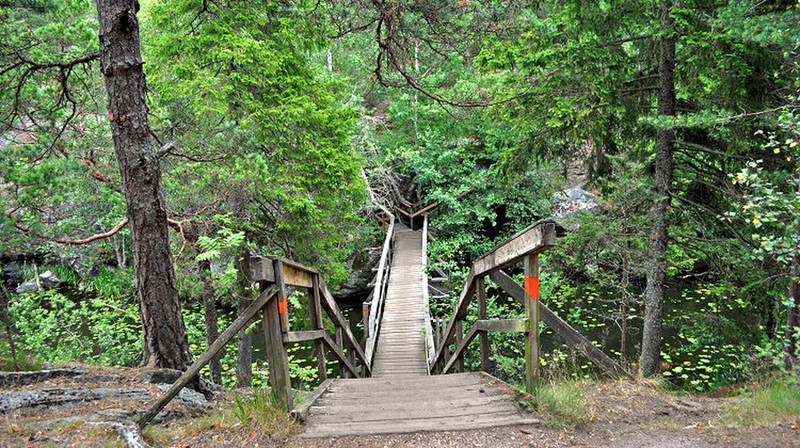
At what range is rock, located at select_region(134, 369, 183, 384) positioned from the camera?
3619 mm

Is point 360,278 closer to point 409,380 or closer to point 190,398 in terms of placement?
point 409,380

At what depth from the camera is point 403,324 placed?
1017 cm

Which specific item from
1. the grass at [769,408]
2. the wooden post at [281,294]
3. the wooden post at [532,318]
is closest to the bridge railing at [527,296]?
the wooden post at [532,318]

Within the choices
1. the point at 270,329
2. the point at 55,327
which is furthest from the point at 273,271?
the point at 55,327

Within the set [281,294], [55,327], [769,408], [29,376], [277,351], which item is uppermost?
[281,294]

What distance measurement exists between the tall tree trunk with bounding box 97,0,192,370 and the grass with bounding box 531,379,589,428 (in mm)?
3203

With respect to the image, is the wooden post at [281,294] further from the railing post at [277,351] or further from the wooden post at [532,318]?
the wooden post at [532,318]

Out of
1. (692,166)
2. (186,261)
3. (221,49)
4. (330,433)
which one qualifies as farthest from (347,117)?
(330,433)

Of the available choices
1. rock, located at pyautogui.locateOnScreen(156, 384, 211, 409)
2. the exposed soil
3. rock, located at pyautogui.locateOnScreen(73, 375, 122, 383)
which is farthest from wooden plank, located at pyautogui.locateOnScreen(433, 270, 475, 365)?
rock, located at pyautogui.locateOnScreen(73, 375, 122, 383)

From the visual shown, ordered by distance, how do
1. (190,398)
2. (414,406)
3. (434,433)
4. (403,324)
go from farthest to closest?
(403,324)
(190,398)
(414,406)
(434,433)

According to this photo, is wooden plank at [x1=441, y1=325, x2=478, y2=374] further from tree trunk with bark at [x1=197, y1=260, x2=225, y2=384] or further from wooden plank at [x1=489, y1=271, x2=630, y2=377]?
tree trunk with bark at [x1=197, y1=260, x2=225, y2=384]

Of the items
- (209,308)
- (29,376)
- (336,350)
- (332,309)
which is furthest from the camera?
(209,308)

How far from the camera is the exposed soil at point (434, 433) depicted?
2.32 metres

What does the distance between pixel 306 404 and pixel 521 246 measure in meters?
1.98
